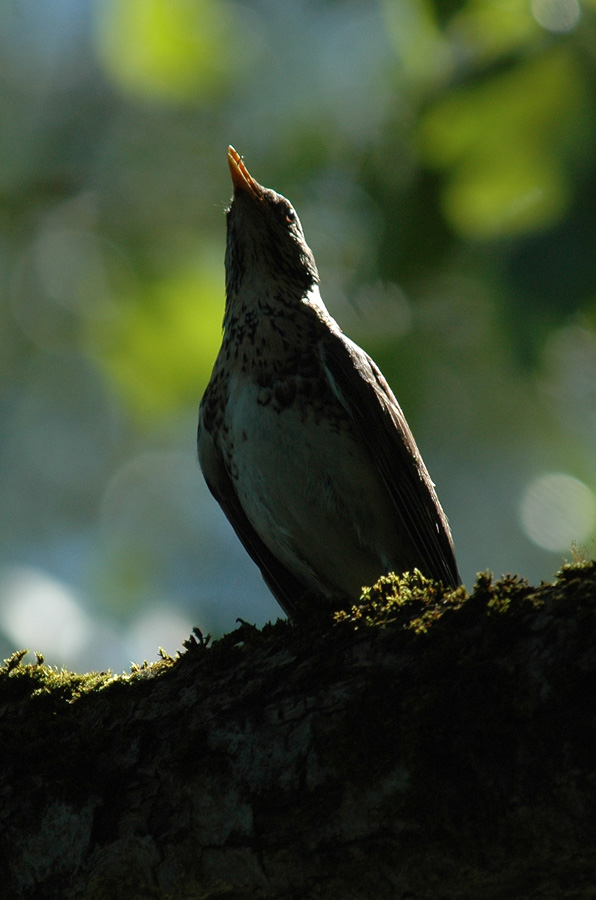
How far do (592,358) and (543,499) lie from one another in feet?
3.63

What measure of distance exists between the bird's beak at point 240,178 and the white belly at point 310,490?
173 centimetres

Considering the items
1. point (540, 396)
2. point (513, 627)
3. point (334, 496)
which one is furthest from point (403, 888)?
point (540, 396)

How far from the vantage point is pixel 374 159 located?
19.4ft

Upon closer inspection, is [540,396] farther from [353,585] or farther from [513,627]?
[513,627]

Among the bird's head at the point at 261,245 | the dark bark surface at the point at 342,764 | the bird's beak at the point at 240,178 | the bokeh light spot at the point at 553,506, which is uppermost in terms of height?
the bird's beak at the point at 240,178

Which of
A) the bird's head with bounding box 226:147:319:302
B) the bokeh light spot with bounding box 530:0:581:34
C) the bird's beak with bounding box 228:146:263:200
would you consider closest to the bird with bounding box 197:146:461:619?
the bird's head with bounding box 226:147:319:302

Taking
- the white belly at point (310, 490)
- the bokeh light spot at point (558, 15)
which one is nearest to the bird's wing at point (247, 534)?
the white belly at point (310, 490)

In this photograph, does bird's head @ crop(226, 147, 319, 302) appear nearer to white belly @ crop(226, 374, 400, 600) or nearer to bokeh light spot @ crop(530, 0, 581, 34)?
white belly @ crop(226, 374, 400, 600)

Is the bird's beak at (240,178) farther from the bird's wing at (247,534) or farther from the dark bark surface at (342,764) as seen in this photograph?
the dark bark surface at (342,764)

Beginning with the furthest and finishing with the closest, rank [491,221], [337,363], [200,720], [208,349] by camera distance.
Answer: [208,349], [337,363], [491,221], [200,720]

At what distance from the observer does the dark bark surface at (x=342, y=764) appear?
2336 mm

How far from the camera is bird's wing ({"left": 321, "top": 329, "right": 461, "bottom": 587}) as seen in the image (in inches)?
201

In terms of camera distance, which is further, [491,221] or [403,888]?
[491,221]

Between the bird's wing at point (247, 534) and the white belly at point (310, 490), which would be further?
the bird's wing at point (247, 534)
